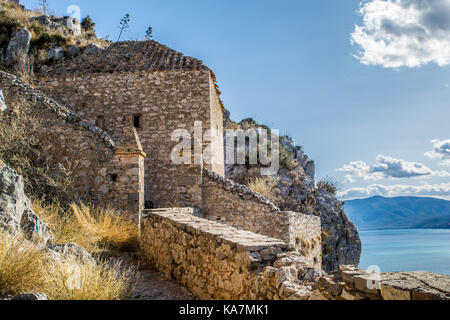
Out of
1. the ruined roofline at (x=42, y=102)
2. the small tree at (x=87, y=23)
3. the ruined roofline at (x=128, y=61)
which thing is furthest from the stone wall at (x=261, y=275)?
the small tree at (x=87, y=23)

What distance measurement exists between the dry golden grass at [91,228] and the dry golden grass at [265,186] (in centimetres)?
874

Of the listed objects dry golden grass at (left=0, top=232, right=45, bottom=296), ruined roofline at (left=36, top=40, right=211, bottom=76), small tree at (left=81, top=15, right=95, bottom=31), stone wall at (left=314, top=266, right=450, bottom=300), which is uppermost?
small tree at (left=81, top=15, right=95, bottom=31)

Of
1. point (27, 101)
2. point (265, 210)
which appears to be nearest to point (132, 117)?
point (27, 101)

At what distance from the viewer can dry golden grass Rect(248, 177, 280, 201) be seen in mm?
16141

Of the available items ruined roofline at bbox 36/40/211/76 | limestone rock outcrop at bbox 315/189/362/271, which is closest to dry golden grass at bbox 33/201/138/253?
ruined roofline at bbox 36/40/211/76

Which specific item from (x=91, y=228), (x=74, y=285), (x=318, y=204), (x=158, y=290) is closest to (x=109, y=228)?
(x=91, y=228)

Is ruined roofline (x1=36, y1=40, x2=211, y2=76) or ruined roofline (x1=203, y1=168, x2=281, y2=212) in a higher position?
ruined roofline (x1=36, y1=40, x2=211, y2=76)

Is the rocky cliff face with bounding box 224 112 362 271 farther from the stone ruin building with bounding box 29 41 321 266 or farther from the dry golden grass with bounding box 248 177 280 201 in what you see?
the stone ruin building with bounding box 29 41 321 266

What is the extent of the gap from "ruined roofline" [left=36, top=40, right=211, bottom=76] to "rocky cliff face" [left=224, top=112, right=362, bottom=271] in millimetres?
7415

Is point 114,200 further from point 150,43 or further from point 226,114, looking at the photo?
point 226,114

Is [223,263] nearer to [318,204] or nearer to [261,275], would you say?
[261,275]

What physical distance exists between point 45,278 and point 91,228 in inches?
136

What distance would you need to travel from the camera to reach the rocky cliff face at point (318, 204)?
18594mm
